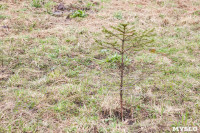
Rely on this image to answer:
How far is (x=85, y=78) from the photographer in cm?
315

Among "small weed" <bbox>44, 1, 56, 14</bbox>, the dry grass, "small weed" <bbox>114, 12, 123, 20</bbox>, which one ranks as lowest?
the dry grass

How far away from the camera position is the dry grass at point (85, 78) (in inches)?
87.4

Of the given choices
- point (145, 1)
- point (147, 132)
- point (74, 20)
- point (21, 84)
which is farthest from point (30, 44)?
point (145, 1)

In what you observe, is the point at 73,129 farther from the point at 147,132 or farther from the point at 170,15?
the point at 170,15

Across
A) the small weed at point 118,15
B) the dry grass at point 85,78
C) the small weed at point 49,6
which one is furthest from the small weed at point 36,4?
the small weed at point 118,15

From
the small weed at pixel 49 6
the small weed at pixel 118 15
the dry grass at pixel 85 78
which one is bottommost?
the dry grass at pixel 85 78

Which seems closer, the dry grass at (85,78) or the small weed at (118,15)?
the dry grass at (85,78)

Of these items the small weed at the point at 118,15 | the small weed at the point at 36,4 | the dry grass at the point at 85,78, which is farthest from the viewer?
the small weed at the point at 36,4

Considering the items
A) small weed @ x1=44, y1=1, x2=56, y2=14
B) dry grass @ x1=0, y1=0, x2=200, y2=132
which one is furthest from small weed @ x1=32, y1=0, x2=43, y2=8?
dry grass @ x1=0, y1=0, x2=200, y2=132

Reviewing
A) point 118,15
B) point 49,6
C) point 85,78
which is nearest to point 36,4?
point 49,6

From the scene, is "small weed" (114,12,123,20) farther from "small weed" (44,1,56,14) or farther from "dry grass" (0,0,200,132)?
"small weed" (44,1,56,14)

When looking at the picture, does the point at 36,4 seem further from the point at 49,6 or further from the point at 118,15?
the point at 118,15

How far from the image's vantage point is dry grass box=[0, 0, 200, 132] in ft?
7.28

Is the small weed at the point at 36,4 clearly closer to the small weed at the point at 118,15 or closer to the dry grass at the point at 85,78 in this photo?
the dry grass at the point at 85,78
